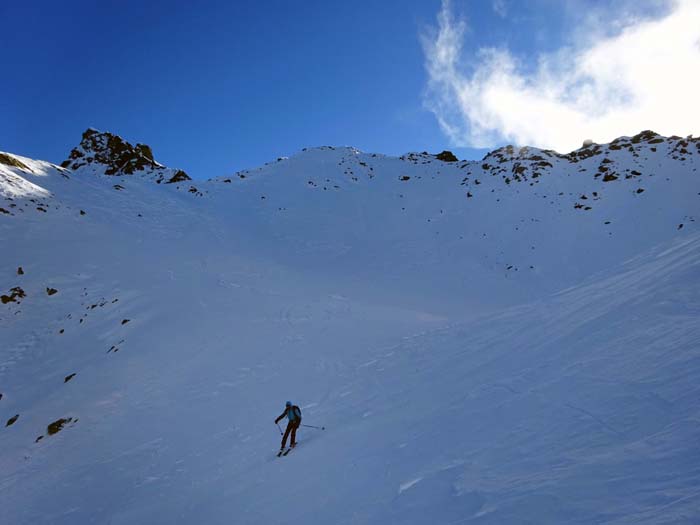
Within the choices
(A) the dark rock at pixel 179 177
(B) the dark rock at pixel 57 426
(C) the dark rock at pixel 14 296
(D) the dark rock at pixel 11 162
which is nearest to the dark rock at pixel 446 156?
(A) the dark rock at pixel 179 177

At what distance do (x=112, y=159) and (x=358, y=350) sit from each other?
158 feet

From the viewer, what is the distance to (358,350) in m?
15.5

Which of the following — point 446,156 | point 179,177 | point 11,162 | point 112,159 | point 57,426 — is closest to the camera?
point 57,426

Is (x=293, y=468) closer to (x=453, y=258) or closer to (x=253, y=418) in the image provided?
(x=253, y=418)

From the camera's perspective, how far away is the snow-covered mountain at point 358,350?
16.0 ft

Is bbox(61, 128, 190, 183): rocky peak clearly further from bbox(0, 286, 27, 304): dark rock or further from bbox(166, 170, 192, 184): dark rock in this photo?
bbox(0, 286, 27, 304): dark rock

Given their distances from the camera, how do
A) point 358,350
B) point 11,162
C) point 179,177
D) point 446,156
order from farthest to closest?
point 446,156 → point 179,177 → point 11,162 → point 358,350

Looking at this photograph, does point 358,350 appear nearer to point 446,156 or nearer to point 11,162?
point 11,162

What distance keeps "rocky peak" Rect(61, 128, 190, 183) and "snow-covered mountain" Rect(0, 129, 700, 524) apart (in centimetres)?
528

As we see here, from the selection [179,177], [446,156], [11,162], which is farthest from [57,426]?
[446,156]

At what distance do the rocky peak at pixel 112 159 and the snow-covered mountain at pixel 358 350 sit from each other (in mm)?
5276

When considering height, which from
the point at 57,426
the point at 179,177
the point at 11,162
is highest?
the point at 179,177

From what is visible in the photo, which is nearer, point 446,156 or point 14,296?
point 14,296

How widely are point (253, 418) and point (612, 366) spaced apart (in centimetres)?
977
